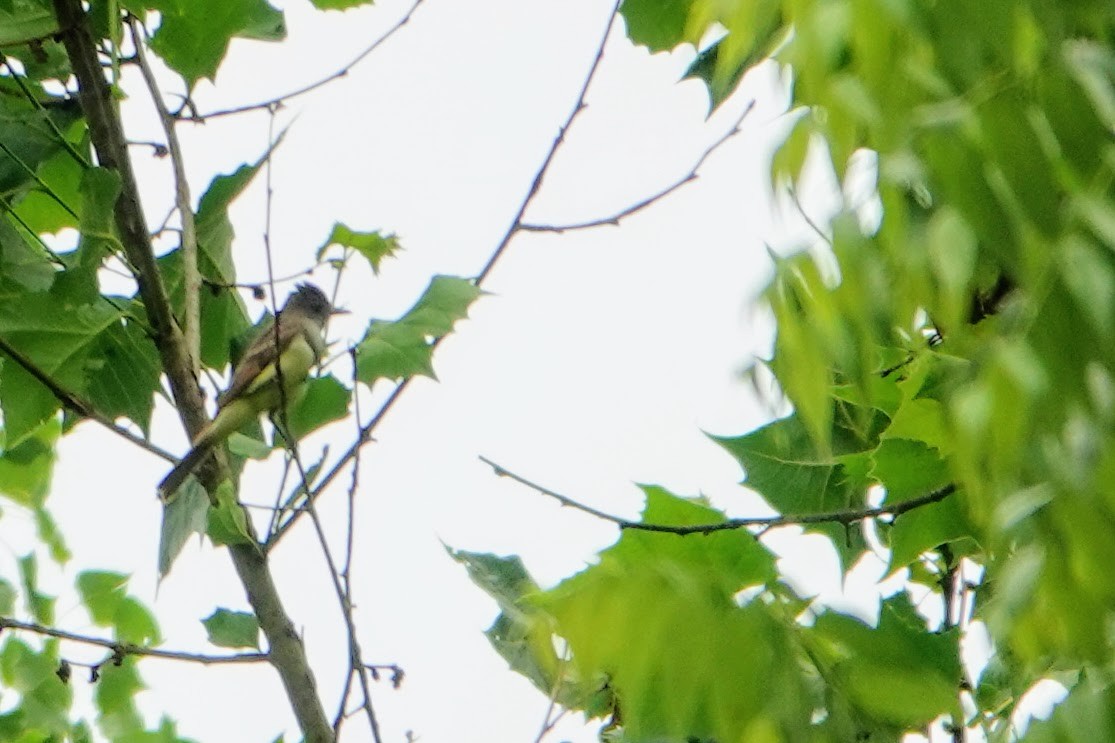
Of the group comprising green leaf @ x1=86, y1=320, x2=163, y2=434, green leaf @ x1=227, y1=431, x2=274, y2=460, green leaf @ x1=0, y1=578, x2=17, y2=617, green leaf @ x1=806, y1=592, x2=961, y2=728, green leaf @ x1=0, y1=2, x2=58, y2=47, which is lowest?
green leaf @ x1=806, y1=592, x2=961, y2=728

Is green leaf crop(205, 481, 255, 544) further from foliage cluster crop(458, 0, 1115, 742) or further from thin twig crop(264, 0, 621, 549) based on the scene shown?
foliage cluster crop(458, 0, 1115, 742)

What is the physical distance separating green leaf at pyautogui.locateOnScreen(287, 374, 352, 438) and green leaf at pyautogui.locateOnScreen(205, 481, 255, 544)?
239 millimetres

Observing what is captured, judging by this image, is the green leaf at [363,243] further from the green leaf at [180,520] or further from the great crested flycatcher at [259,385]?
the green leaf at [180,520]

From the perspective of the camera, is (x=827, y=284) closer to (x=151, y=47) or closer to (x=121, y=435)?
(x=121, y=435)

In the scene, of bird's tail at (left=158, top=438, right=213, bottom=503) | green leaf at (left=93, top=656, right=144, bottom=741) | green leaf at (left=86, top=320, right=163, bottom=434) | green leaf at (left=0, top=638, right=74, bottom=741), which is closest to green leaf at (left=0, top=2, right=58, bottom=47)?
green leaf at (left=86, top=320, right=163, bottom=434)

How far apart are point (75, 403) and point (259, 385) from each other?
41.2 inches

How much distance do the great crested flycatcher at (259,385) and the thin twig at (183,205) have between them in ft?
0.55

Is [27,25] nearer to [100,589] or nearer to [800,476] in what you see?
[800,476]

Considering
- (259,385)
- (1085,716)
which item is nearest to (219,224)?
(259,385)

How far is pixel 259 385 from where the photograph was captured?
4.21 metres

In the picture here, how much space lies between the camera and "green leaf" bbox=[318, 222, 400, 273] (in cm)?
309

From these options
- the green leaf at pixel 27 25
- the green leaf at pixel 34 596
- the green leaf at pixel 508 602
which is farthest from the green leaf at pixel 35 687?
the green leaf at pixel 508 602

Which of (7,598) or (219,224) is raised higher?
(7,598)

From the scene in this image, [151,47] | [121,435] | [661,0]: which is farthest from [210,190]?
[661,0]
